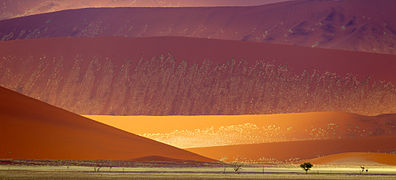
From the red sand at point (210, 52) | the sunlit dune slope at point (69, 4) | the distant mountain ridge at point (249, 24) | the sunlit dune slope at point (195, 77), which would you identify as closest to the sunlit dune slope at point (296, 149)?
the sunlit dune slope at point (195, 77)

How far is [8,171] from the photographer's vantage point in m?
25.4

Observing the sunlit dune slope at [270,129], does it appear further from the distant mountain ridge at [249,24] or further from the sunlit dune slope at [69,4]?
the sunlit dune slope at [69,4]

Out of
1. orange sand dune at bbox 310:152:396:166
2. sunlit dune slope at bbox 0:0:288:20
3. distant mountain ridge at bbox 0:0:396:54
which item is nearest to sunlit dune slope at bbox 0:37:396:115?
orange sand dune at bbox 310:152:396:166

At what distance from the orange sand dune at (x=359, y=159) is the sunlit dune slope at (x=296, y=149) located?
4.82 meters

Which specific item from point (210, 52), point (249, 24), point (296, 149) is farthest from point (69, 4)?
point (296, 149)

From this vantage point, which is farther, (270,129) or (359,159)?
(270,129)

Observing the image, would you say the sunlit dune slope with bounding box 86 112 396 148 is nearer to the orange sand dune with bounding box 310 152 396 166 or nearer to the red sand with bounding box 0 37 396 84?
the orange sand dune with bounding box 310 152 396 166

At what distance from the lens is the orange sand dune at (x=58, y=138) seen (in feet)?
113

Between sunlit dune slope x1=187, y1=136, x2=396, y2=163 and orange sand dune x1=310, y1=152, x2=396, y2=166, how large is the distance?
190 inches

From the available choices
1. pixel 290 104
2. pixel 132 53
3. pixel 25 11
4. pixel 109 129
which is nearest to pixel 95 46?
pixel 132 53

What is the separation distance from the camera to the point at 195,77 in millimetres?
84312

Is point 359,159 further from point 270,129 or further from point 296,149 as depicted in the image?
point 270,129

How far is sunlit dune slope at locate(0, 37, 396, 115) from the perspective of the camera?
252 feet

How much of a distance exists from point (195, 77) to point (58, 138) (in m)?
48.3
